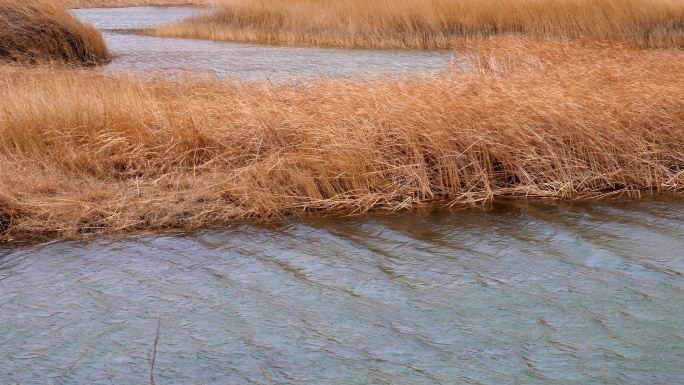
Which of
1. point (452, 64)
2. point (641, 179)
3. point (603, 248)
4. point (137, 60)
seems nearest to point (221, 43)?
point (137, 60)

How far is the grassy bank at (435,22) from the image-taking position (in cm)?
1423

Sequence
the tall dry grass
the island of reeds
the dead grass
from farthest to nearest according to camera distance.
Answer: the dead grass
the tall dry grass
the island of reeds

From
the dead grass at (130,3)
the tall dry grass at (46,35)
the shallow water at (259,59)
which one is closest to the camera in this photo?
the shallow water at (259,59)

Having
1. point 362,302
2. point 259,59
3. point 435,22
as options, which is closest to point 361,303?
point 362,302

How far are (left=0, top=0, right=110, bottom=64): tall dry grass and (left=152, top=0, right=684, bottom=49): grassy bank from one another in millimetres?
4543

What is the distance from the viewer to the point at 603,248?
5.14 meters

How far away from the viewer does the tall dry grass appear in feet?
40.7

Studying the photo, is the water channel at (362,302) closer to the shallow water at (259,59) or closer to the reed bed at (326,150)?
the reed bed at (326,150)

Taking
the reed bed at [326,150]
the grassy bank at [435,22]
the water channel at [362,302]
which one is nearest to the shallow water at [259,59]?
the grassy bank at [435,22]

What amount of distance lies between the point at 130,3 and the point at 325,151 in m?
30.7

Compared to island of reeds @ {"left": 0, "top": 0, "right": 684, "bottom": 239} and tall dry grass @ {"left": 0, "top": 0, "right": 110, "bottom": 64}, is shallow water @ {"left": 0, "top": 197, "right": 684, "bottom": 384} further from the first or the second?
tall dry grass @ {"left": 0, "top": 0, "right": 110, "bottom": 64}

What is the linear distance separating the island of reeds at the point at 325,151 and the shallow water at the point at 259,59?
3411 millimetres

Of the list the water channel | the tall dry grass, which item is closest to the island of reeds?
the water channel

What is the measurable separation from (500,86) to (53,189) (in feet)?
13.1
